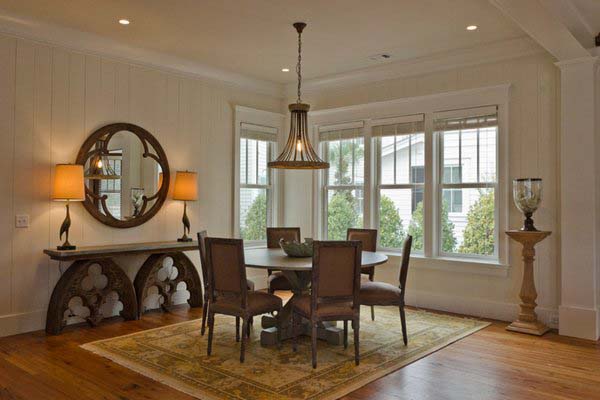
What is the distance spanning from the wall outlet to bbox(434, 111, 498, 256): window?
167 inches

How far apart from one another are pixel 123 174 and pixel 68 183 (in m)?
0.78

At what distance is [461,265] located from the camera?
5.39m

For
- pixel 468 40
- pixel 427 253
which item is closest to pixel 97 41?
pixel 468 40

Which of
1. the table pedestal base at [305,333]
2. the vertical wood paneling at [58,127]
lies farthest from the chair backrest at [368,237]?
the vertical wood paneling at [58,127]

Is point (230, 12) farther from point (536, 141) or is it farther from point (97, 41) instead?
point (536, 141)

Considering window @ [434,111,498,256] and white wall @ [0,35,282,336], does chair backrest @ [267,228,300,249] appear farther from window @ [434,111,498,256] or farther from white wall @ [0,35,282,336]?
window @ [434,111,498,256]

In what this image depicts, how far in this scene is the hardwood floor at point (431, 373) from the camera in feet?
10.3

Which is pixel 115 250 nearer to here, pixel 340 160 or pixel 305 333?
pixel 305 333

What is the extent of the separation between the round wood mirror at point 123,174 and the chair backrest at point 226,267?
177 centimetres

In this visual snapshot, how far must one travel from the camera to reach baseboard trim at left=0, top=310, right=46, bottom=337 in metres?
4.39

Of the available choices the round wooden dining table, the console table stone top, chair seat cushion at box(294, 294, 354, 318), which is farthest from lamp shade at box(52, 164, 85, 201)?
chair seat cushion at box(294, 294, 354, 318)

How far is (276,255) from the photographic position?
4.43 m

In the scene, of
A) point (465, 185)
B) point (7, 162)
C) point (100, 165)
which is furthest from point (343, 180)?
point (7, 162)

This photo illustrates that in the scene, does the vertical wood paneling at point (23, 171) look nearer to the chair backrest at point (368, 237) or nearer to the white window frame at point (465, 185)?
the chair backrest at point (368, 237)
